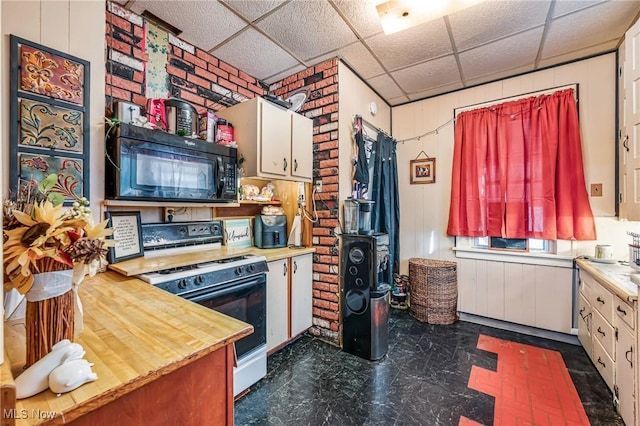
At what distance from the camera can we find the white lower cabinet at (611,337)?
62.0 inches

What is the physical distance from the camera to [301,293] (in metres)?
2.59

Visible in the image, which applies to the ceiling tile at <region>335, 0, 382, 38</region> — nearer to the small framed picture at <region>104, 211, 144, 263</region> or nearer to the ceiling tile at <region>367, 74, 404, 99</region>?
the ceiling tile at <region>367, 74, 404, 99</region>

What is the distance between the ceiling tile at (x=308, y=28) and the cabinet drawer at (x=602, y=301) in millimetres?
2697

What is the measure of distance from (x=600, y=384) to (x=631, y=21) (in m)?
2.69

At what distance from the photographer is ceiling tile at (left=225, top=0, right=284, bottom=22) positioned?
1.87 m

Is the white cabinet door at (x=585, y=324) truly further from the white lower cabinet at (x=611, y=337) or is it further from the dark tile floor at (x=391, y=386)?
the dark tile floor at (x=391, y=386)

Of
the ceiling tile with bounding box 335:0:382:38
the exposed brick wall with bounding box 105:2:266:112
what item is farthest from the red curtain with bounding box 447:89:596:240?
the exposed brick wall with bounding box 105:2:266:112

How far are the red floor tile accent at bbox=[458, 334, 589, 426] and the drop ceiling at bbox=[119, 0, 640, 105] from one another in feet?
8.81

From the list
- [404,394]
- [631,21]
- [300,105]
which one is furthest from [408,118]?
[404,394]

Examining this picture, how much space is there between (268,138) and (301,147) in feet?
1.30

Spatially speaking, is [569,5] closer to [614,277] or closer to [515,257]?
[614,277]

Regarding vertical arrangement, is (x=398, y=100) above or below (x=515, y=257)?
above

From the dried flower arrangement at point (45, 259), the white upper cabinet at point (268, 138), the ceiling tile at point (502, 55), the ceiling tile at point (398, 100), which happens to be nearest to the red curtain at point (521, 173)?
the ceiling tile at point (502, 55)

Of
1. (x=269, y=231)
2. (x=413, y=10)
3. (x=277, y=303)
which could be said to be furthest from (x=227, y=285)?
(x=413, y=10)
